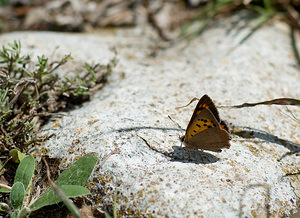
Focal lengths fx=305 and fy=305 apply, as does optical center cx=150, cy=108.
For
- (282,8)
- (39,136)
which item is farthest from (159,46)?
(39,136)

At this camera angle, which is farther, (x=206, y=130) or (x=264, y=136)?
(x=264, y=136)

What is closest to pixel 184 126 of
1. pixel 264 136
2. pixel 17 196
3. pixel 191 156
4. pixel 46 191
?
pixel 191 156

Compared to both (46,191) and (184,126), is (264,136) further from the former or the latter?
(46,191)

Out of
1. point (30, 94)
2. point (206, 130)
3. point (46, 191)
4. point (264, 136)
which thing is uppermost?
point (30, 94)

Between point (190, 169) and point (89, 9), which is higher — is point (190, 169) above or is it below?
below

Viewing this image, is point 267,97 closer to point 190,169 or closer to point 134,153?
point 190,169

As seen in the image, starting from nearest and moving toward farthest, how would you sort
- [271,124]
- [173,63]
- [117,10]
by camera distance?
[271,124] < [173,63] < [117,10]

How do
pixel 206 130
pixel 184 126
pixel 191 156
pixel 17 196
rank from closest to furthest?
pixel 17 196
pixel 206 130
pixel 191 156
pixel 184 126
